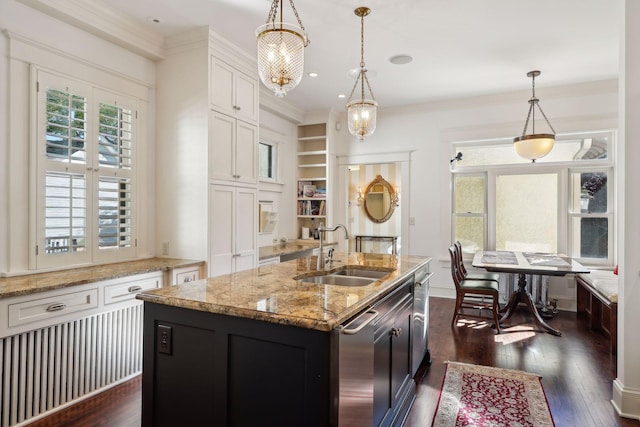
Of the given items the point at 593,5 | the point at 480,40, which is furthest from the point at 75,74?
the point at 593,5

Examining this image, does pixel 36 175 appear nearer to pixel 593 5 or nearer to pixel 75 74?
pixel 75 74

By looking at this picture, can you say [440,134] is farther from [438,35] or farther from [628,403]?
[628,403]

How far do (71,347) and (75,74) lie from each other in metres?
2.09

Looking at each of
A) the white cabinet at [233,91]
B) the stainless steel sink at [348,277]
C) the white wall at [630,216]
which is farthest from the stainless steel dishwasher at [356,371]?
the white cabinet at [233,91]

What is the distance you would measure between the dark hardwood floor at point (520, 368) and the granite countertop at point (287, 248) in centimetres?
192

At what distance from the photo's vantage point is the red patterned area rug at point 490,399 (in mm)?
2332

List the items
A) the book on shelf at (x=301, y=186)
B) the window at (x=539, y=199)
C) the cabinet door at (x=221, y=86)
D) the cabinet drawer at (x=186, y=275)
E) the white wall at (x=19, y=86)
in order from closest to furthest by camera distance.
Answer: the white wall at (x=19, y=86) < the cabinet drawer at (x=186, y=275) < the cabinet door at (x=221, y=86) < the window at (x=539, y=199) < the book on shelf at (x=301, y=186)

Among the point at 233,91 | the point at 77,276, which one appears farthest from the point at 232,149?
the point at 77,276

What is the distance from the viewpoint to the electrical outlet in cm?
171

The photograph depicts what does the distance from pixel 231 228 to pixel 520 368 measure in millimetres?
2927

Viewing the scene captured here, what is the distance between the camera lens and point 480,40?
3.61m

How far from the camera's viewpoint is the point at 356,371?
1.59 m

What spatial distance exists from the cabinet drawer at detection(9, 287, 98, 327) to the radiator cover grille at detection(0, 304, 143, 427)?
0.11 meters

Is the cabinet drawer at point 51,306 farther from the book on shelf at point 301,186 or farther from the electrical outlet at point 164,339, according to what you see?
the book on shelf at point 301,186
